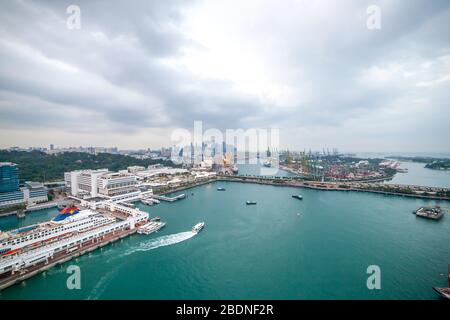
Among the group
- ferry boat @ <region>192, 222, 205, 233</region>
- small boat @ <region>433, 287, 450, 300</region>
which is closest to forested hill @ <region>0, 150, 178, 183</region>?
ferry boat @ <region>192, 222, 205, 233</region>

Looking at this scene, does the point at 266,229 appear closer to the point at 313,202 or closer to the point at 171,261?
the point at 171,261

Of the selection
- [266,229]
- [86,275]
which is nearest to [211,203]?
[266,229]

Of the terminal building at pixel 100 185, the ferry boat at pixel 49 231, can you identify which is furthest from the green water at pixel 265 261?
the terminal building at pixel 100 185

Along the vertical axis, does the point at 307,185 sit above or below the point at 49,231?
below

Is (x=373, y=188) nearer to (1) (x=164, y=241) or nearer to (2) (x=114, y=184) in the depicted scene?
(1) (x=164, y=241)

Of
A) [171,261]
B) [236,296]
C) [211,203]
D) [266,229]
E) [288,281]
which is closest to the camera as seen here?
[236,296]

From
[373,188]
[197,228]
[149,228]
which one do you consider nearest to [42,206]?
[149,228]
